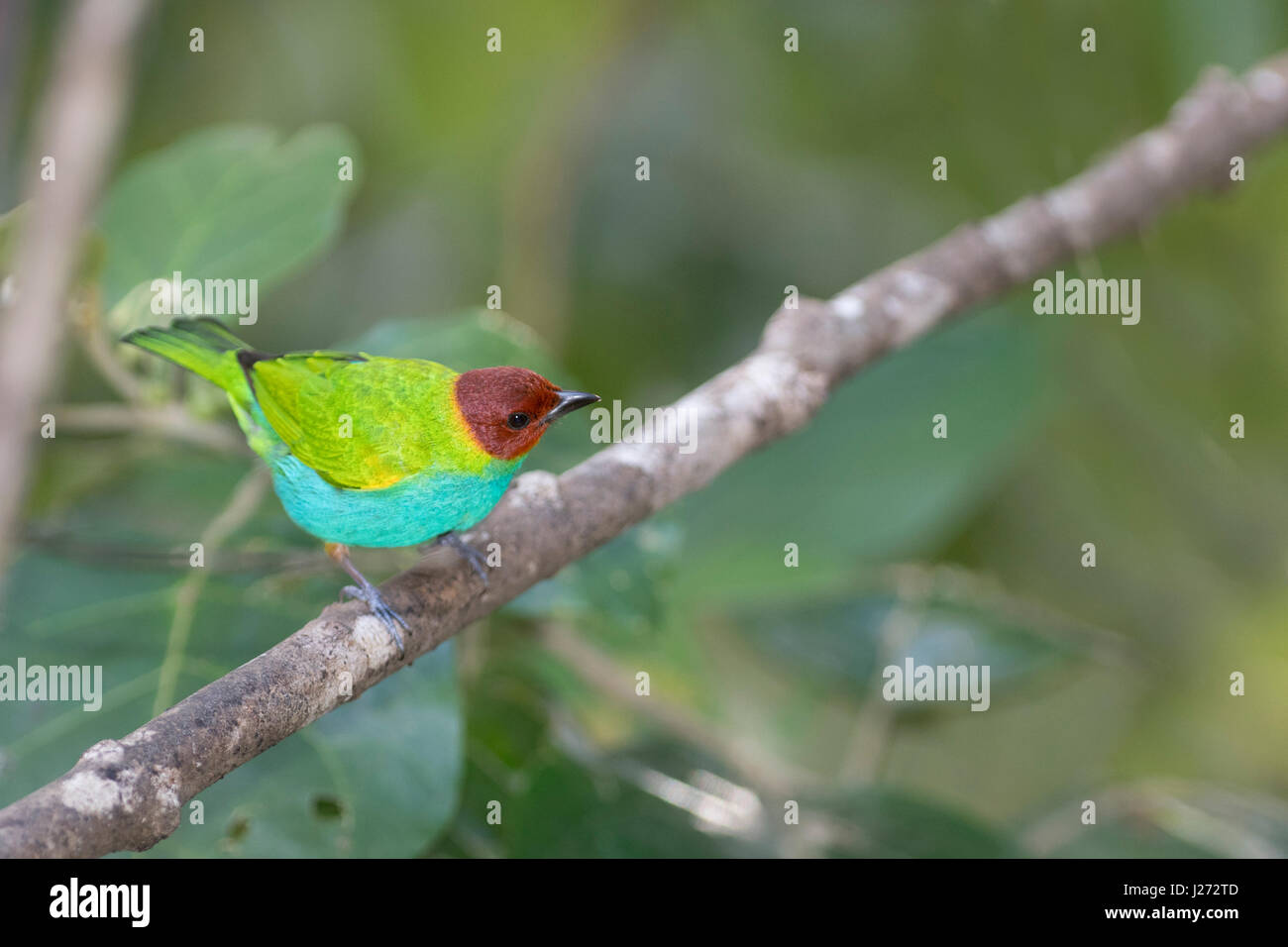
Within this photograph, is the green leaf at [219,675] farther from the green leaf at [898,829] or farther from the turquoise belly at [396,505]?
the green leaf at [898,829]

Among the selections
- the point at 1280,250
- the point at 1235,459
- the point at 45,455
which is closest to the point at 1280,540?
the point at 1235,459

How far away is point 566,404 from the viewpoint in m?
1.85

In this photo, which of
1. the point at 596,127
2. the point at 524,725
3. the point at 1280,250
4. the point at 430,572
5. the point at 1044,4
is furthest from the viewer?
the point at 596,127

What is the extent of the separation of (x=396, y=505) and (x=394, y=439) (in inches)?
→ 4.5

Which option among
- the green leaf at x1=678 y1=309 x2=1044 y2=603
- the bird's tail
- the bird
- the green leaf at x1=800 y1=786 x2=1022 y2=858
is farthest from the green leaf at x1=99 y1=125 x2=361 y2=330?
the green leaf at x1=800 y1=786 x2=1022 y2=858

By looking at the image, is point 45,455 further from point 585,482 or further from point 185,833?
point 585,482

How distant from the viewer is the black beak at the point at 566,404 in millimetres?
1838

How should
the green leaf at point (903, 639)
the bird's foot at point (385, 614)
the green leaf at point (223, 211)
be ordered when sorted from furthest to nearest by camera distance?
the green leaf at point (903, 639) < the green leaf at point (223, 211) < the bird's foot at point (385, 614)

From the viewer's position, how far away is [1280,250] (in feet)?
11.3

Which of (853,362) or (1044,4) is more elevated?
(1044,4)

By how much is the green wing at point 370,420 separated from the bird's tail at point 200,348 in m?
0.20

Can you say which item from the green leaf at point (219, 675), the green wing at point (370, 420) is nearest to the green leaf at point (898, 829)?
the green leaf at point (219, 675)

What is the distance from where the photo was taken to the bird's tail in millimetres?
2166

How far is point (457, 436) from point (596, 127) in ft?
9.52
